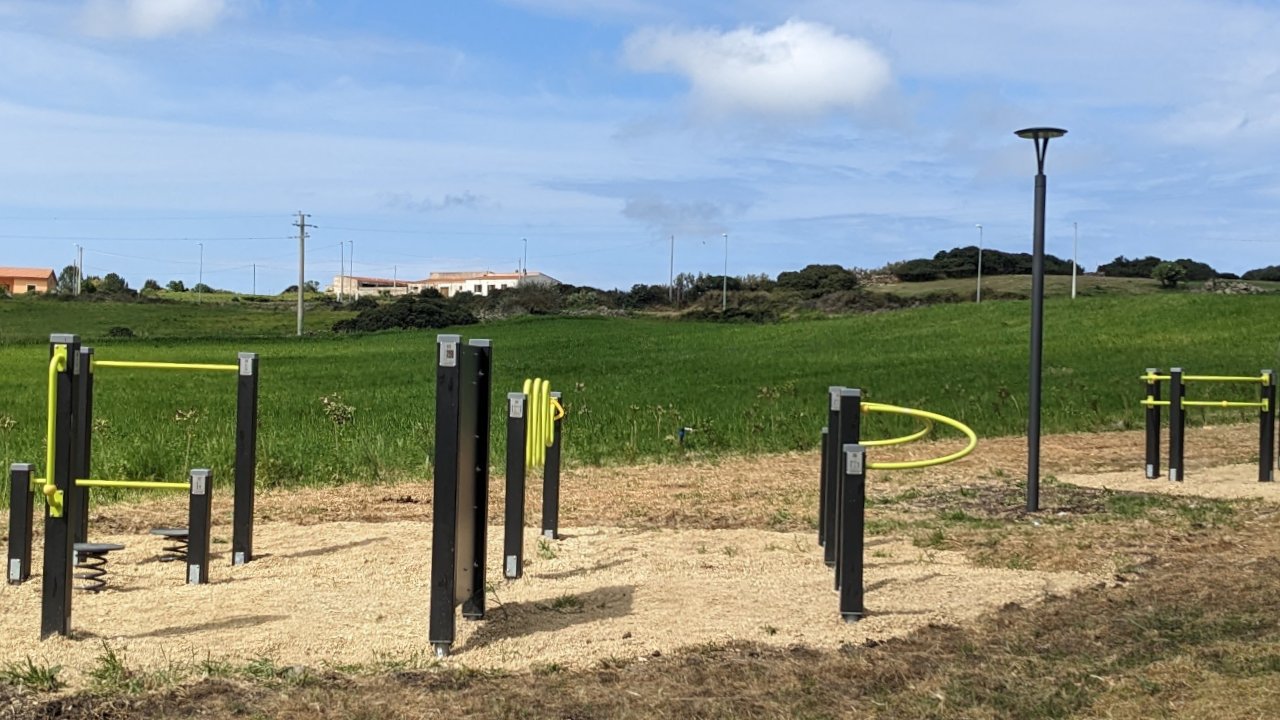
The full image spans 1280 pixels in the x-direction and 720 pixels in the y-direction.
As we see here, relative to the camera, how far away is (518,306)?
A: 82.6 metres

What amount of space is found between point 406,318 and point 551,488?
63.2m

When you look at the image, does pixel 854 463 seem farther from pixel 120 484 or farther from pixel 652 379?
pixel 652 379

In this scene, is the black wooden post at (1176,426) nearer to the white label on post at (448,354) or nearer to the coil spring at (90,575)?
the white label on post at (448,354)

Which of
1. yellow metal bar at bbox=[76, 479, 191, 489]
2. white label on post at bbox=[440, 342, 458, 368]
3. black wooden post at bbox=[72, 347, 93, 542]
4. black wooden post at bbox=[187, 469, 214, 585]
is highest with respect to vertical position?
white label on post at bbox=[440, 342, 458, 368]

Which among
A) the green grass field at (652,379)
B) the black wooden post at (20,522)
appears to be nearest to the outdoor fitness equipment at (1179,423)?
the green grass field at (652,379)

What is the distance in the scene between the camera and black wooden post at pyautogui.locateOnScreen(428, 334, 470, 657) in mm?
5547

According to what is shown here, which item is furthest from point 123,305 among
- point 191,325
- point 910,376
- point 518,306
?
point 910,376

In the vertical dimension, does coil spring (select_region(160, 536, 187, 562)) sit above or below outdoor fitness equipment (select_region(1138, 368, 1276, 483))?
below

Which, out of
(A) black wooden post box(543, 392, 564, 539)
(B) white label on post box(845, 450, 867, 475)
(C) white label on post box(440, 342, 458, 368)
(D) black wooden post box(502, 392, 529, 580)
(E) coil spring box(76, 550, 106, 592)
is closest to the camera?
(C) white label on post box(440, 342, 458, 368)

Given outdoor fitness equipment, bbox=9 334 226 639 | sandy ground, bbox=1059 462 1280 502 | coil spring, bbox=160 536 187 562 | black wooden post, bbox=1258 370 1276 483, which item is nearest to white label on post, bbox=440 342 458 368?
outdoor fitness equipment, bbox=9 334 226 639

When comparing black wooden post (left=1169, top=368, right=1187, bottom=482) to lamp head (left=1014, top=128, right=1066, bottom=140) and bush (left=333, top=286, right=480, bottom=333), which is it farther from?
bush (left=333, top=286, right=480, bottom=333)

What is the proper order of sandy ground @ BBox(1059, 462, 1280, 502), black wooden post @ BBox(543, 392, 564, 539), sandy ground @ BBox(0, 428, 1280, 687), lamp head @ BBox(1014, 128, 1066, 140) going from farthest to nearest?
sandy ground @ BBox(1059, 462, 1280, 502)
lamp head @ BBox(1014, 128, 1066, 140)
black wooden post @ BBox(543, 392, 564, 539)
sandy ground @ BBox(0, 428, 1280, 687)

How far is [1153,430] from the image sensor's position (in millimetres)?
→ 12609

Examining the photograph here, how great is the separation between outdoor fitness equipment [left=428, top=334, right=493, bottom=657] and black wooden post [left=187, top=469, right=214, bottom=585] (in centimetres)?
182
